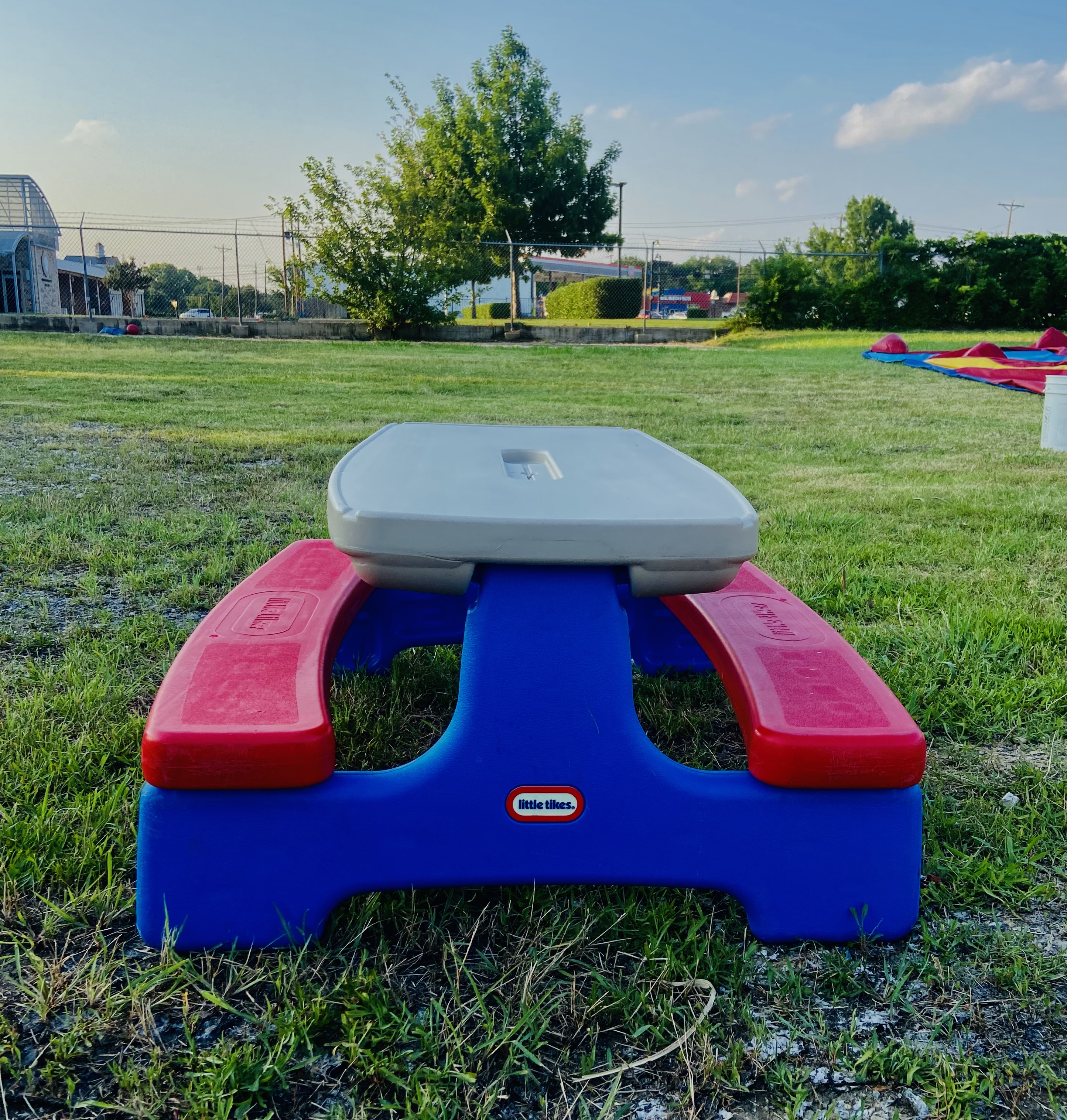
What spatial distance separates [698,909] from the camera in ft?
4.16

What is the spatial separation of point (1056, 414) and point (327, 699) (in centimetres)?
504

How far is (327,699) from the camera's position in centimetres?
135

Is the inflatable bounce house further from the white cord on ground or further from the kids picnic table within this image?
the white cord on ground

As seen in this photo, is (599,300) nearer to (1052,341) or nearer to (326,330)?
(326,330)

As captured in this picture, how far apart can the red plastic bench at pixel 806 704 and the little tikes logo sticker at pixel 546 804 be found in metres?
0.24

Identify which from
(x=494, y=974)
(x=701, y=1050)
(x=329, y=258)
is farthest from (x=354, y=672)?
(x=329, y=258)

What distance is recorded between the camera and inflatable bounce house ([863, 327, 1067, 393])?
8531mm

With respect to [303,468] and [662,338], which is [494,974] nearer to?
[303,468]

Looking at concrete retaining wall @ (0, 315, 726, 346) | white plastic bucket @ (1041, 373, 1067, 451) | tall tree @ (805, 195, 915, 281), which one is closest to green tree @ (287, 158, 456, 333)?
concrete retaining wall @ (0, 315, 726, 346)

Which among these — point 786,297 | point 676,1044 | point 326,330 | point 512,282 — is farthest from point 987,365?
point 326,330

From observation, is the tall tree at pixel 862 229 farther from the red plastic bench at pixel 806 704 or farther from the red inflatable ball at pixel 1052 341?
the red plastic bench at pixel 806 704

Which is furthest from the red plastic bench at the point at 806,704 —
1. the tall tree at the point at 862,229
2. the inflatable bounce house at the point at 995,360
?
the tall tree at the point at 862,229

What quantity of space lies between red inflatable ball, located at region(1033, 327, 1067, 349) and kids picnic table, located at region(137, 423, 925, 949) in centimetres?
1231

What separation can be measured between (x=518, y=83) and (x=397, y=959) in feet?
94.7
